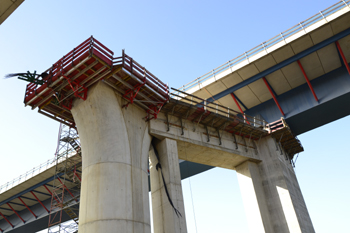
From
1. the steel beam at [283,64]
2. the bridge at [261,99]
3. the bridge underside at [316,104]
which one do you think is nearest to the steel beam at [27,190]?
the bridge at [261,99]

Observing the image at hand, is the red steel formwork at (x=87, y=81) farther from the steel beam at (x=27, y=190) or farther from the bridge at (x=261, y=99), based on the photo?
the steel beam at (x=27, y=190)

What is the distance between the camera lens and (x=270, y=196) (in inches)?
992

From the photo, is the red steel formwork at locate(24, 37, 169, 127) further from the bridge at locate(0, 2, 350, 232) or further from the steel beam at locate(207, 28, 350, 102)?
the steel beam at locate(207, 28, 350, 102)

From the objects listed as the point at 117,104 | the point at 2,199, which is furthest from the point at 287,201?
the point at 2,199

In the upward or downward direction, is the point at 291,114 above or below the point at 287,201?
above

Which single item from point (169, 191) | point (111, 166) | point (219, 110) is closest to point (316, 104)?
point (219, 110)

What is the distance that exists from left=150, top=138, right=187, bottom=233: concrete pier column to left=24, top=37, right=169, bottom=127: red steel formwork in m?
3.40

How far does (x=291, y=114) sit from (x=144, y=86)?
609 inches

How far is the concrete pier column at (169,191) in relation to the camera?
17.8 meters

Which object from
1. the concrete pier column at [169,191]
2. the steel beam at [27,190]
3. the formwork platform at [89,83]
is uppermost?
the steel beam at [27,190]

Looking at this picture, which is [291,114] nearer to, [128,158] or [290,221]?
[290,221]

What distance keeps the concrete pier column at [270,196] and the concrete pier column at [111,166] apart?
11.4m

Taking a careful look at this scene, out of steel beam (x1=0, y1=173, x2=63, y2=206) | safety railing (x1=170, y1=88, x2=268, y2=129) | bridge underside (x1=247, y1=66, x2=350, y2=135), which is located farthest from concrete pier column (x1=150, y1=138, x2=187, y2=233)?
steel beam (x1=0, y1=173, x2=63, y2=206)

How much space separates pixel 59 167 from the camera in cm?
2992
